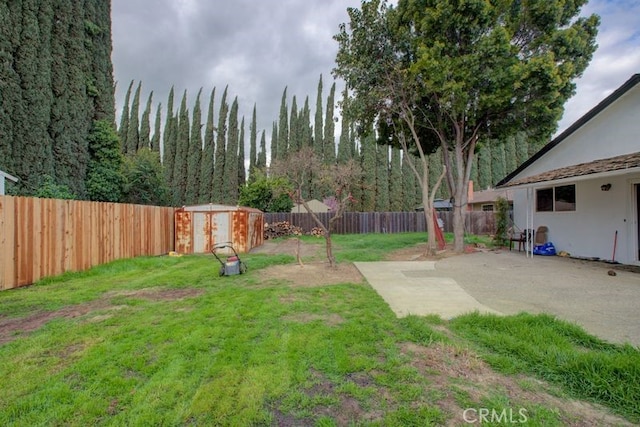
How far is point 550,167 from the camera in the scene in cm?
970

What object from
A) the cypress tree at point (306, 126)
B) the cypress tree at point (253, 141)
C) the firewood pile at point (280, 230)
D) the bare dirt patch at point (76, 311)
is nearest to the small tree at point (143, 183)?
the firewood pile at point (280, 230)

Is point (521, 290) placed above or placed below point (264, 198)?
below

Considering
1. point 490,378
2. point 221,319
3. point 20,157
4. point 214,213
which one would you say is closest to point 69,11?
point 20,157

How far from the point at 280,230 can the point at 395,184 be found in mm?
14924

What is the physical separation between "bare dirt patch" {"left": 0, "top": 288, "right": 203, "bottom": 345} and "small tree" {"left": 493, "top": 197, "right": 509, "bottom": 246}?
1090cm

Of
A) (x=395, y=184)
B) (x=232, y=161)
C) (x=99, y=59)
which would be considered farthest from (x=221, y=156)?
(x=395, y=184)

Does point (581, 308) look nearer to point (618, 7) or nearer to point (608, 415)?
point (608, 415)

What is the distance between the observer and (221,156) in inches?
1166

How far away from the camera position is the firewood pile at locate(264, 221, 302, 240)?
59.7 ft

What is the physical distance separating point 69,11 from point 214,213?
13418mm

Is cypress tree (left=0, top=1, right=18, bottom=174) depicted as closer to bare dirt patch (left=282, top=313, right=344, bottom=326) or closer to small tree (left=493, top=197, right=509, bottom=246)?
bare dirt patch (left=282, top=313, right=344, bottom=326)

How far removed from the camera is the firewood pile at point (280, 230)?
18.2 metres

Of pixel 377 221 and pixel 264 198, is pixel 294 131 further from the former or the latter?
pixel 377 221

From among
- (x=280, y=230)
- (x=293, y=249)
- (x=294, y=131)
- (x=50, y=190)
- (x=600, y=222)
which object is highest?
(x=294, y=131)
